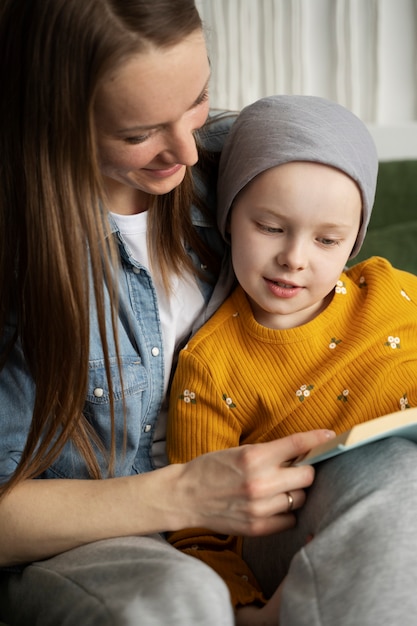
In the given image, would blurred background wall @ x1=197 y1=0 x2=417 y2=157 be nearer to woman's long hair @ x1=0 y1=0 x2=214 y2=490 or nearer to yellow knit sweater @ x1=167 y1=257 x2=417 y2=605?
yellow knit sweater @ x1=167 y1=257 x2=417 y2=605

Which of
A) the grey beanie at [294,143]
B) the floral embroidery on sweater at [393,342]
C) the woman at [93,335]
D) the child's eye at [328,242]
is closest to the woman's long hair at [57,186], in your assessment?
the woman at [93,335]

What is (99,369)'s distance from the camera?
1.23 m

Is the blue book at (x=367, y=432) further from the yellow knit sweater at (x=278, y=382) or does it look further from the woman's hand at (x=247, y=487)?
the yellow knit sweater at (x=278, y=382)

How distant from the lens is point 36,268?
108 cm

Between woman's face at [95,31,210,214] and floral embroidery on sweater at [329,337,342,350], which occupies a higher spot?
woman's face at [95,31,210,214]

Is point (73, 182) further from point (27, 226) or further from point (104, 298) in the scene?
point (104, 298)

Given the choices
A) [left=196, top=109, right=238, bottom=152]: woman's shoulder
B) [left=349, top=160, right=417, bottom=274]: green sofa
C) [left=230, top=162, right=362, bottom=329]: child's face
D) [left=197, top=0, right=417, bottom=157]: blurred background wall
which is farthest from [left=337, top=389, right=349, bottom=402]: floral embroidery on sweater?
[left=197, top=0, right=417, bottom=157]: blurred background wall

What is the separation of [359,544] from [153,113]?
565 mm

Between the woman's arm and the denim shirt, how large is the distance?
0.09m

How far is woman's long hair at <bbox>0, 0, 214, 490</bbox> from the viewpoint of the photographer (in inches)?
39.5

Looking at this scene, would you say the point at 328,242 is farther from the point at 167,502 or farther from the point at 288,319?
the point at 167,502

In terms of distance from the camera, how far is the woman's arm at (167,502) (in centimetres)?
108

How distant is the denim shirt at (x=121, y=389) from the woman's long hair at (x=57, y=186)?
34 millimetres

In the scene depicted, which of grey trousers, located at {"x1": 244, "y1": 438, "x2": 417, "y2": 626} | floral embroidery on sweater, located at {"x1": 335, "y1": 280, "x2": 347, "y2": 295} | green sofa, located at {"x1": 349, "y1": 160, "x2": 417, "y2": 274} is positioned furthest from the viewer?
green sofa, located at {"x1": 349, "y1": 160, "x2": 417, "y2": 274}
